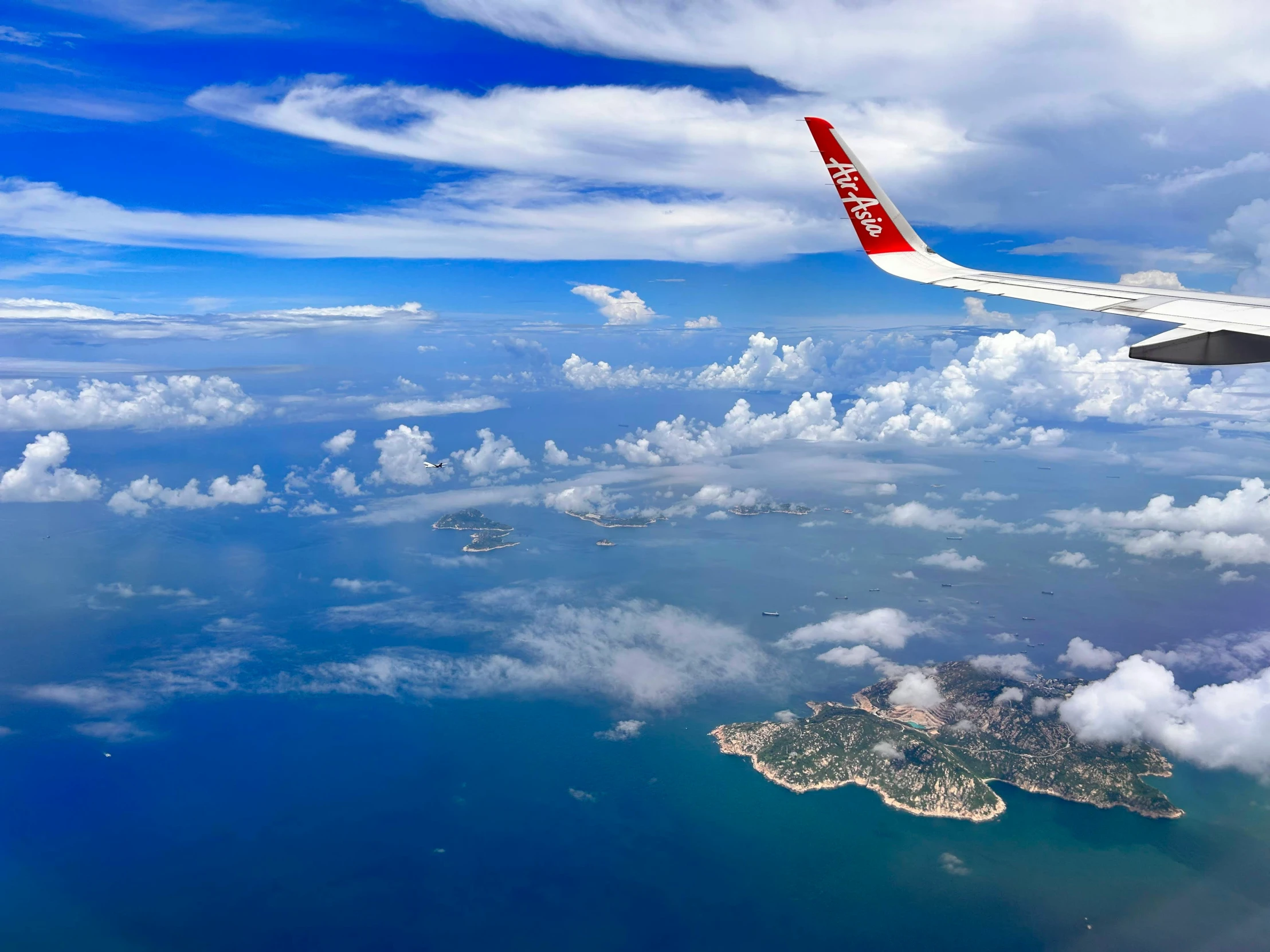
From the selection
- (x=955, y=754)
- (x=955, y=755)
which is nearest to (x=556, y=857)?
(x=955, y=755)

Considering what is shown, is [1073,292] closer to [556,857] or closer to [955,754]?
[556,857]

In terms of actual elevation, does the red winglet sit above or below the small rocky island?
above

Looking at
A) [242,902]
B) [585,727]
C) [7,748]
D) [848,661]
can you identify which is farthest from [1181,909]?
[7,748]

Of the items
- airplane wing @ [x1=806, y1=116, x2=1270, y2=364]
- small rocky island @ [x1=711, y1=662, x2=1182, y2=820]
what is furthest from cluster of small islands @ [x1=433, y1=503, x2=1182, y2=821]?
airplane wing @ [x1=806, y1=116, x2=1270, y2=364]

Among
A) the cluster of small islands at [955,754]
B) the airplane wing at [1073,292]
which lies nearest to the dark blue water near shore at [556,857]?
the cluster of small islands at [955,754]

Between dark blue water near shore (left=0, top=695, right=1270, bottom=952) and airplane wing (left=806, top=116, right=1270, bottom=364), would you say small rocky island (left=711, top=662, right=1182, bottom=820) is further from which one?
airplane wing (left=806, top=116, right=1270, bottom=364)

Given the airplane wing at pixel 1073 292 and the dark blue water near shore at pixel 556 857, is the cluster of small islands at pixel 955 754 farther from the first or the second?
the airplane wing at pixel 1073 292

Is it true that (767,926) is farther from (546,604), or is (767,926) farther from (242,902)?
(546,604)

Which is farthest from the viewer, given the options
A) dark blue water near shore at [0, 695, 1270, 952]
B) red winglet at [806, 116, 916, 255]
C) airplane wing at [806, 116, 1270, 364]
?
dark blue water near shore at [0, 695, 1270, 952]
